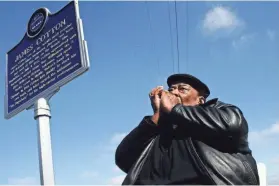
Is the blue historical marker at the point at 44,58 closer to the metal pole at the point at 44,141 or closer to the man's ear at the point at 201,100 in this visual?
the metal pole at the point at 44,141

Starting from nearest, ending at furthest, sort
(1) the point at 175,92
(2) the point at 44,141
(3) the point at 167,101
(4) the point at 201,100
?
(3) the point at 167,101, (1) the point at 175,92, (4) the point at 201,100, (2) the point at 44,141

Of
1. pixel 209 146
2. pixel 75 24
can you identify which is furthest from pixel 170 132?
pixel 75 24

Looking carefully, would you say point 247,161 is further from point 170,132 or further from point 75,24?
point 75,24

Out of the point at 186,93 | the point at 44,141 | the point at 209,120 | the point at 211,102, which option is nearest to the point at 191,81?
the point at 186,93

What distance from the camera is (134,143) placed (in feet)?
9.41

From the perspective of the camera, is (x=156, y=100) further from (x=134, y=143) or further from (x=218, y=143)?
(x=218, y=143)

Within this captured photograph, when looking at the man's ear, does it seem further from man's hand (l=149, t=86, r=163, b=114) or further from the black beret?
man's hand (l=149, t=86, r=163, b=114)

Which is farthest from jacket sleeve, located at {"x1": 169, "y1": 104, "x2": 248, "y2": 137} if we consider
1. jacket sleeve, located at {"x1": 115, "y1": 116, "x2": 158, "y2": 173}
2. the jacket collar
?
jacket sleeve, located at {"x1": 115, "y1": 116, "x2": 158, "y2": 173}

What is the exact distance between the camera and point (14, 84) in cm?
644

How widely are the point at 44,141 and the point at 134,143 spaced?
2.77 metres

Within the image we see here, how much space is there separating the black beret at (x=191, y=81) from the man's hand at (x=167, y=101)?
0.20 metres

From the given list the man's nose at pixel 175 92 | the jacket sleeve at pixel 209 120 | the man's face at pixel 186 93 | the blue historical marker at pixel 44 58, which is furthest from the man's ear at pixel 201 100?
the blue historical marker at pixel 44 58

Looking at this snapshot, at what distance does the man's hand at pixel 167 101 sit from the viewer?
2679 mm

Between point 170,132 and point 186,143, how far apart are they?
0.21 m
